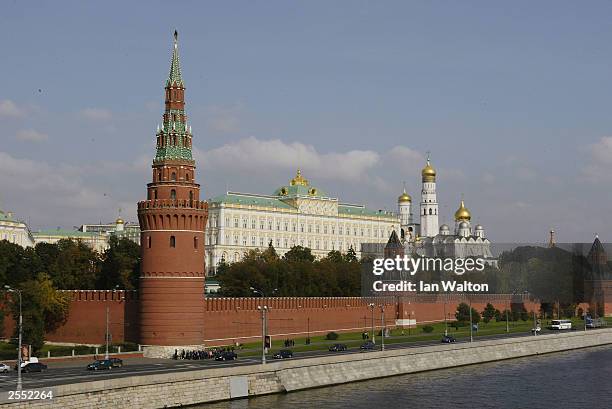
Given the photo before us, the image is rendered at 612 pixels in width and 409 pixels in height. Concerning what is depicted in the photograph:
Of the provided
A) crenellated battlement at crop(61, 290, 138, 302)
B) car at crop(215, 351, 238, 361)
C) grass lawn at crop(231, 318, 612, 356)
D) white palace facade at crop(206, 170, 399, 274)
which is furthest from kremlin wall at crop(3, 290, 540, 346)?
white palace facade at crop(206, 170, 399, 274)

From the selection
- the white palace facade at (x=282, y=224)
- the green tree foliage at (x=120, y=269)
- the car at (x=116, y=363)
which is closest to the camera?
the car at (x=116, y=363)

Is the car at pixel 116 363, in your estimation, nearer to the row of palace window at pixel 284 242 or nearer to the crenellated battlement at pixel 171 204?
the crenellated battlement at pixel 171 204

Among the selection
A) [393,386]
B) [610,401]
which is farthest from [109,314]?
[610,401]

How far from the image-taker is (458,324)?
121438 mm

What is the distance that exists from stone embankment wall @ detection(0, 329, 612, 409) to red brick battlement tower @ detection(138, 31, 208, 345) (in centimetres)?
1543

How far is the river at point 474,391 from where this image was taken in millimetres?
62188

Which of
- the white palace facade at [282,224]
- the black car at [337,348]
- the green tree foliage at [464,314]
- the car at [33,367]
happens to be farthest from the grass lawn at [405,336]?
the white palace facade at [282,224]

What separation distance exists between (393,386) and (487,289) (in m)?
68.3

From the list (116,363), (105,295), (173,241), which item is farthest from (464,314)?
(116,363)

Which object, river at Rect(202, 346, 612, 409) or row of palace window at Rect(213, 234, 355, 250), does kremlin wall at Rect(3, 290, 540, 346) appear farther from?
row of palace window at Rect(213, 234, 355, 250)

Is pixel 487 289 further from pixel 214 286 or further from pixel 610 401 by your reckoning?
pixel 610 401

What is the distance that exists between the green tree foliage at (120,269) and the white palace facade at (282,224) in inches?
2468

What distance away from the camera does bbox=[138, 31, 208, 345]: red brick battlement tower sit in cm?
8319

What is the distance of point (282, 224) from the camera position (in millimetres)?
183625
